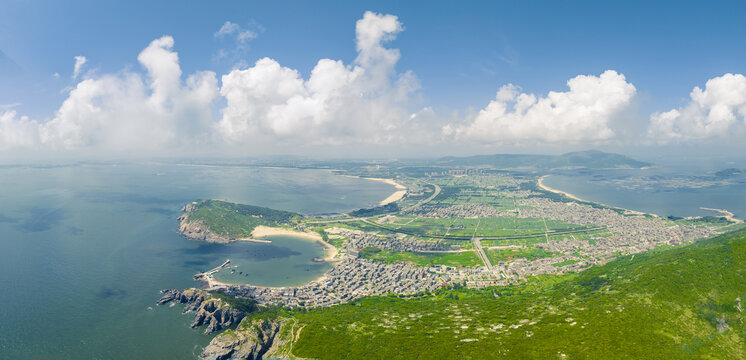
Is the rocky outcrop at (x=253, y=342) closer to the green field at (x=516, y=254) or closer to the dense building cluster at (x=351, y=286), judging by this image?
the dense building cluster at (x=351, y=286)

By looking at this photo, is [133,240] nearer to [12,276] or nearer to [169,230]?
[169,230]

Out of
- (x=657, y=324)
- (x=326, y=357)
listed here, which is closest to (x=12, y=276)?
(x=326, y=357)

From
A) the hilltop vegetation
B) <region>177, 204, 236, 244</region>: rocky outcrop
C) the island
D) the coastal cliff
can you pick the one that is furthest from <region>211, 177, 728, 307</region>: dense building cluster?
<region>177, 204, 236, 244</region>: rocky outcrop

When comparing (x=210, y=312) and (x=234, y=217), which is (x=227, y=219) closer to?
(x=234, y=217)

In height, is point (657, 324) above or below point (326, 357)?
above

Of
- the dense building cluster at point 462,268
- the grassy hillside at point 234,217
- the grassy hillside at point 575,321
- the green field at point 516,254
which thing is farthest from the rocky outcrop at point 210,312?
the green field at point 516,254
